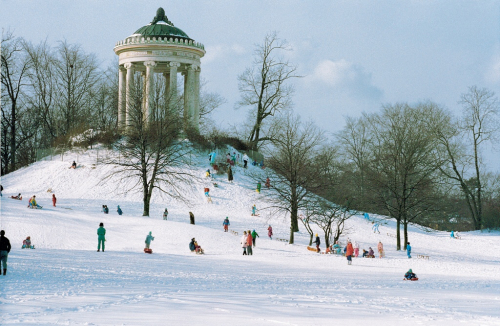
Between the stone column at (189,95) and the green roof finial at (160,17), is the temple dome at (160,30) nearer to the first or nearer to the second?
the green roof finial at (160,17)

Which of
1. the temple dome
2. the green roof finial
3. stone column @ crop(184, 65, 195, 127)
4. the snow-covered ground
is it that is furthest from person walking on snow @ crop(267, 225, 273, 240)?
the green roof finial

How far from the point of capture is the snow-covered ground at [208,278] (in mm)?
9812

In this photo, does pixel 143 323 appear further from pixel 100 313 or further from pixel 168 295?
pixel 168 295

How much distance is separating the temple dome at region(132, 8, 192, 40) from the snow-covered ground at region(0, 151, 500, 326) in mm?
15783

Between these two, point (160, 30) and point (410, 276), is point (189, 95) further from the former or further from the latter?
point (410, 276)

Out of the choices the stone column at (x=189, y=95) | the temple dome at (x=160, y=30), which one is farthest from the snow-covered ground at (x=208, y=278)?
the temple dome at (x=160, y=30)

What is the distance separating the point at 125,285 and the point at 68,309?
3991 millimetres

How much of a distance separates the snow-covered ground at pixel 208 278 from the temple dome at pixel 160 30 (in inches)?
621

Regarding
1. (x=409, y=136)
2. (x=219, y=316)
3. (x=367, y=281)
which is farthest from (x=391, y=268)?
(x=409, y=136)

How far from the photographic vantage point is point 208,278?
16.3 metres

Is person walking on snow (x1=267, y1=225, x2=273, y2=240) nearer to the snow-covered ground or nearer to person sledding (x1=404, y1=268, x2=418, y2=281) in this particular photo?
the snow-covered ground

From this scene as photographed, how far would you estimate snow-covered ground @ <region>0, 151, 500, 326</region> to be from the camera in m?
9.81

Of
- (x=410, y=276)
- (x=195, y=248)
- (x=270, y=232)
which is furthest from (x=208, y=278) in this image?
(x=270, y=232)

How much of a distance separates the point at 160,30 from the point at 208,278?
3897 centimetres
